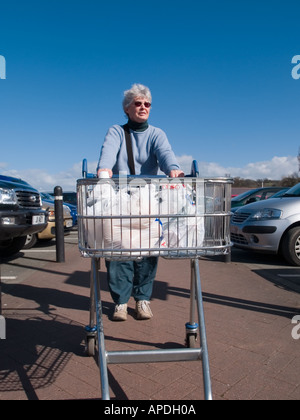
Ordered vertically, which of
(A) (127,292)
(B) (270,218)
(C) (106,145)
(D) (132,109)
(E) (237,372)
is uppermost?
(D) (132,109)

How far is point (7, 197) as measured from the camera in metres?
5.62

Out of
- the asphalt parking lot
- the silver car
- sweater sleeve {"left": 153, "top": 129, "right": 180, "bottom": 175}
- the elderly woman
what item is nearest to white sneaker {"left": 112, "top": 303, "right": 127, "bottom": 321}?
the elderly woman

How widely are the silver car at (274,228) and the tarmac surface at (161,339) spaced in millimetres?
757

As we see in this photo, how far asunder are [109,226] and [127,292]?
5.47 ft

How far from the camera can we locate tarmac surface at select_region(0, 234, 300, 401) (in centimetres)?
243

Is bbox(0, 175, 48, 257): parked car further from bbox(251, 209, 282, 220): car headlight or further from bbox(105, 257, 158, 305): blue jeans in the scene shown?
bbox(251, 209, 282, 220): car headlight

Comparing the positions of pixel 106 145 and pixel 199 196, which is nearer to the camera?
pixel 199 196

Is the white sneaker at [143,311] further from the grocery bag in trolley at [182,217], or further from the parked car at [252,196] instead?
the parked car at [252,196]

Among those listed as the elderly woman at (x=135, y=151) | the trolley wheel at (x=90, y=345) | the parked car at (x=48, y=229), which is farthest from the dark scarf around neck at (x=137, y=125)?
the parked car at (x=48, y=229)

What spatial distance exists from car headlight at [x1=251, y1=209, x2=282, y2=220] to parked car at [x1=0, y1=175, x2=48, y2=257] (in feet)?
12.2

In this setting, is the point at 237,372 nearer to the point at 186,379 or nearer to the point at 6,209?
the point at 186,379

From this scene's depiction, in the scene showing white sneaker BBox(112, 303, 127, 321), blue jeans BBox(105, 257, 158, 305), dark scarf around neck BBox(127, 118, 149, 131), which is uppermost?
dark scarf around neck BBox(127, 118, 149, 131)
